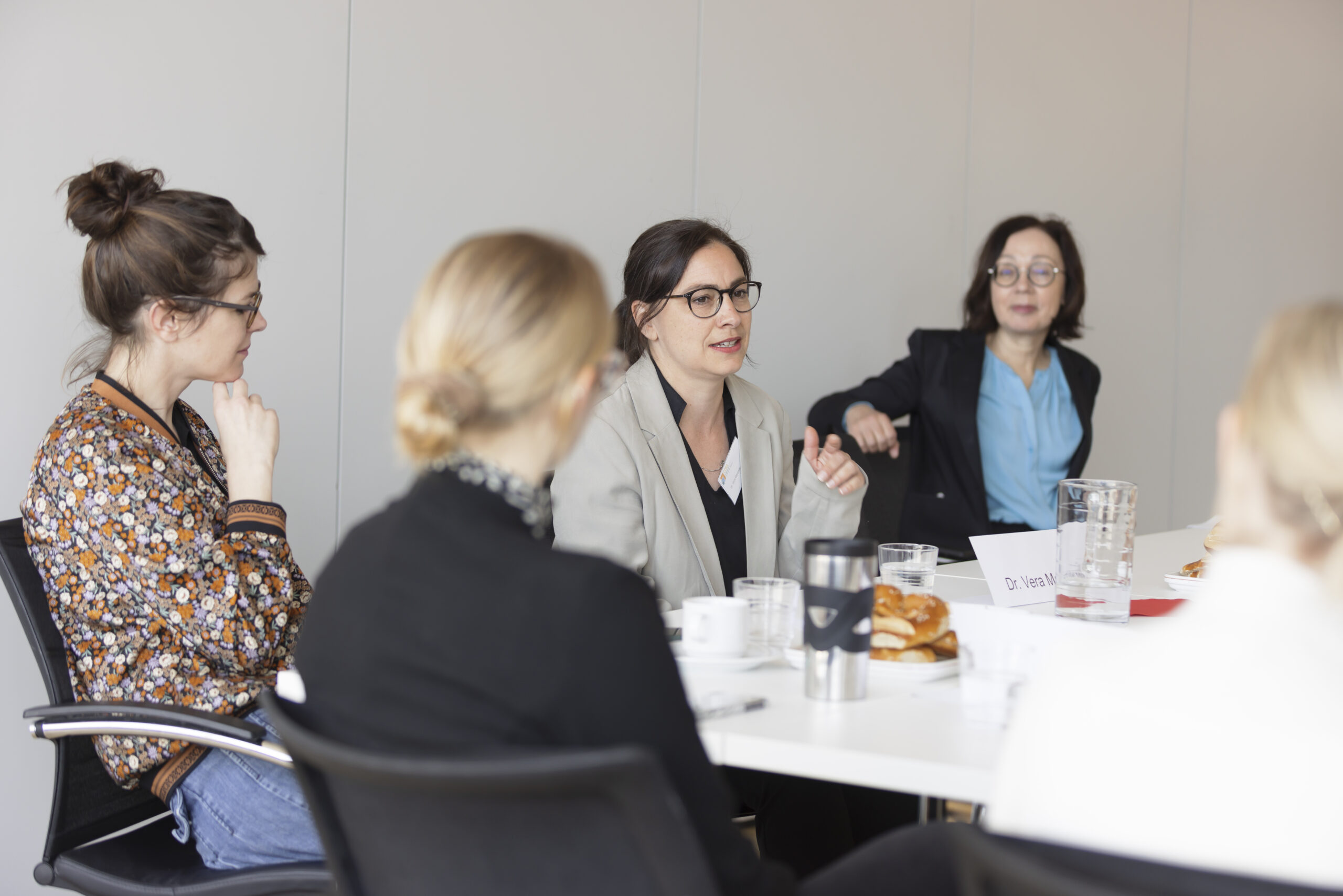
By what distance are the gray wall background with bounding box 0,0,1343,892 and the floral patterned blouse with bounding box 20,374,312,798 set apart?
0.86 m

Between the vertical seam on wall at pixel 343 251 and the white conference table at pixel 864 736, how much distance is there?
180 centimetres

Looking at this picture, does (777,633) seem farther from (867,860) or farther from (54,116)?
(54,116)

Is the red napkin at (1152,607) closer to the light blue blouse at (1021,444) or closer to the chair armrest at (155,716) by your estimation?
the chair armrest at (155,716)

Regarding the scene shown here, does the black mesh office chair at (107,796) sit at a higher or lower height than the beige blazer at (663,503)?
lower

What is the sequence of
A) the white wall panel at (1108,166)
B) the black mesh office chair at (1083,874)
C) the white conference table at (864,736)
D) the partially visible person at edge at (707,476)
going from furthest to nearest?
1. the white wall panel at (1108,166)
2. the partially visible person at edge at (707,476)
3. the white conference table at (864,736)
4. the black mesh office chair at (1083,874)

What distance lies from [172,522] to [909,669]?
3.93ft

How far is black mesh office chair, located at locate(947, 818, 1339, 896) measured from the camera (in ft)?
2.43

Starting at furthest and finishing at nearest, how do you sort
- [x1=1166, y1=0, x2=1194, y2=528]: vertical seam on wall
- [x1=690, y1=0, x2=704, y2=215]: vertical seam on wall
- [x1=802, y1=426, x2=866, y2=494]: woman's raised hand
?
[x1=1166, y1=0, x2=1194, y2=528]: vertical seam on wall → [x1=690, y1=0, x2=704, y2=215]: vertical seam on wall → [x1=802, y1=426, x2=866, y2=494]: woman's raised hand

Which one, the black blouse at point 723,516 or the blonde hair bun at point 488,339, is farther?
the black blouse at point 723,516

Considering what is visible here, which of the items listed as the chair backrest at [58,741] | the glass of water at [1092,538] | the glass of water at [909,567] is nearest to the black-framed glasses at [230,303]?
the chair backrest at [58,741]

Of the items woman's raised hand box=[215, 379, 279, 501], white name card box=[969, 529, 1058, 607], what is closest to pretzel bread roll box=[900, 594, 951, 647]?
white name card box=[969, 529, 1058, 607]

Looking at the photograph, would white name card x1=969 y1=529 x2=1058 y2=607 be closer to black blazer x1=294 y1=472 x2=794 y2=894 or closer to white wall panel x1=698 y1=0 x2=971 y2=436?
black blazer x1=294 y1=472 x2=794 y2=894

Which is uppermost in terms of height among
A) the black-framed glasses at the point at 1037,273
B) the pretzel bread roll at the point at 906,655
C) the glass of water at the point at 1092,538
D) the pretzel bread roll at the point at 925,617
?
the black-framed glasses at the point at 1037,273

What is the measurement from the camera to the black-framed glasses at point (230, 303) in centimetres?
209
